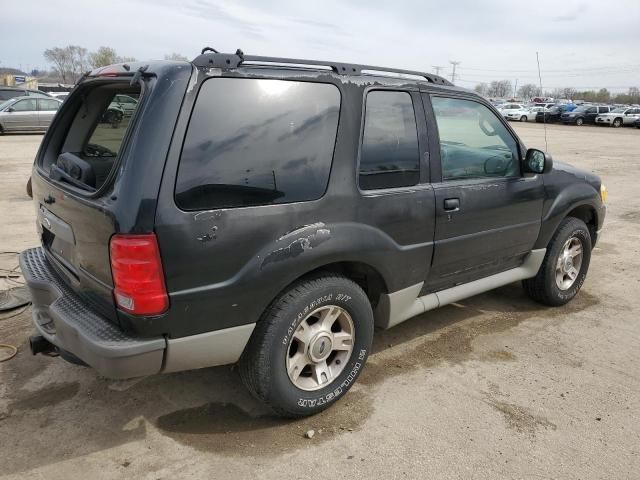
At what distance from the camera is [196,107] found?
2352 millimetres

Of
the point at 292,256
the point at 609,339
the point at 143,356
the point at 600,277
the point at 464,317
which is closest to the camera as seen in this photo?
the point at 143,356

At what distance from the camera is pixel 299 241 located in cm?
260

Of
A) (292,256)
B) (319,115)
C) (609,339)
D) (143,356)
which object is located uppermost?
(319,115)

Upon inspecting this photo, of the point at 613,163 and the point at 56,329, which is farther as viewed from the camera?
the point at 613,163

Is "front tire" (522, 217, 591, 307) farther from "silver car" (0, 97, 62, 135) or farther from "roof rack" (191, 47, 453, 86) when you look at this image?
"silver car" (0, 97, 62, 135)

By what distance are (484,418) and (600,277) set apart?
3201mm

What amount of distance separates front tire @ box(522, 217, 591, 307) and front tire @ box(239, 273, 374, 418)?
81.7 inches

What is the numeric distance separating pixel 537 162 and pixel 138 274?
297cm

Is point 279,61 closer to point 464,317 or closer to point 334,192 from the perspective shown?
point 334,192

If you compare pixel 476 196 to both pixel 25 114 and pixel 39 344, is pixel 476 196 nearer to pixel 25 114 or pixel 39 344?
pixel 39 344

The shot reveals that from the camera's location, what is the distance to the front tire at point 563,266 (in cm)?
432

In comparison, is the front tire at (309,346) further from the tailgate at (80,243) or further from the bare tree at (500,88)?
the bare tree at (500,88)

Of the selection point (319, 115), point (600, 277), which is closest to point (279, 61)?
point (319, 115)

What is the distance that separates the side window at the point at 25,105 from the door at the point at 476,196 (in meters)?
19.5
